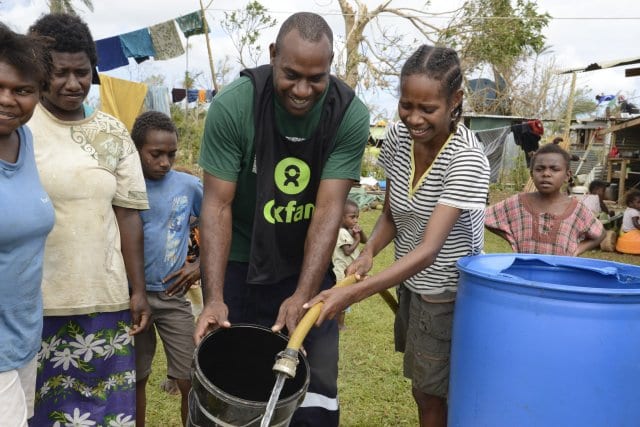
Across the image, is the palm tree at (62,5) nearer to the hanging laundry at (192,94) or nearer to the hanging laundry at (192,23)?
the hanging laundry at (192,94)

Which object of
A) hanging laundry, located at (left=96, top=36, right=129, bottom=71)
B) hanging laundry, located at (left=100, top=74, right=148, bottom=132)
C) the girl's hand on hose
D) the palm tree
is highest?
the palm tree

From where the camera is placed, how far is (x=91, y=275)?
1910 mm

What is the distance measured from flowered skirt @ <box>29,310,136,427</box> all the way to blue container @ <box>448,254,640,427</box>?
1154mm

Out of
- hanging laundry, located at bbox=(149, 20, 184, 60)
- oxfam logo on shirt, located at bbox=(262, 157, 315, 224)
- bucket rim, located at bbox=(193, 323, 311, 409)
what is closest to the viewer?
bucket rim, located at bbox=(193, 323, 311, 409)

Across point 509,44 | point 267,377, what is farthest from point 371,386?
point 509,44

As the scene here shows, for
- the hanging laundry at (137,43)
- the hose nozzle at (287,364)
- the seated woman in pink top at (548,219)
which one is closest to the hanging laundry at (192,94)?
the hanging laundry at (137,43)

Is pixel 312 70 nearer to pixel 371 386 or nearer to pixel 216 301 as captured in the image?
pixel 216 301

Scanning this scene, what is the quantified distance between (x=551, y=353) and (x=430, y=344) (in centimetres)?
57

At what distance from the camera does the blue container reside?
1.65 metres

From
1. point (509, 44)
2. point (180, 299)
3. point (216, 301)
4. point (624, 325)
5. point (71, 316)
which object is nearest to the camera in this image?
point (624, 325)

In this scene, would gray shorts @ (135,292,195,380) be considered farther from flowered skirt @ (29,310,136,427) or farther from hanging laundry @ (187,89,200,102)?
hanging laundry @ (187,89,200,102)

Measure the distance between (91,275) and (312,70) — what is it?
95cm

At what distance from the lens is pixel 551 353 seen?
1686 mm

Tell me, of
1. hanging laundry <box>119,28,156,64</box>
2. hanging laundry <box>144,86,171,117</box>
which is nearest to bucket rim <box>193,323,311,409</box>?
hanging laundry <box>119,28,156,64</box>
